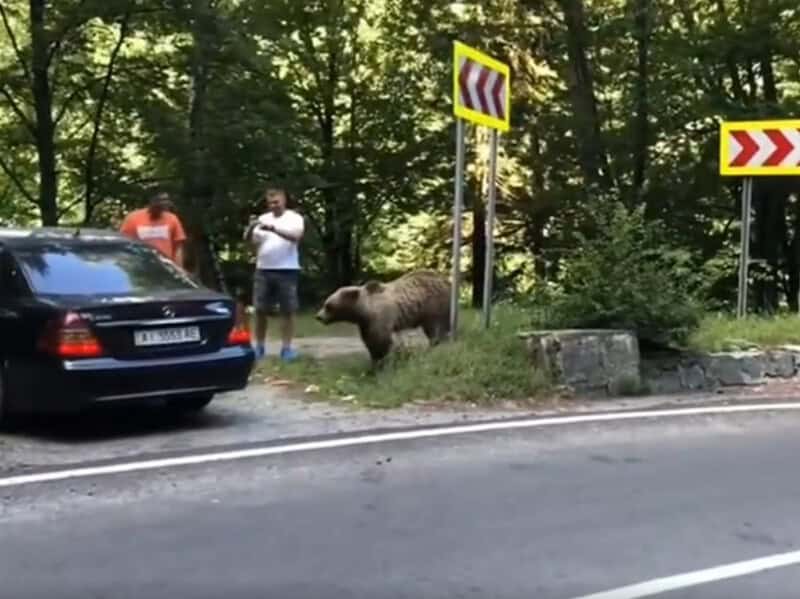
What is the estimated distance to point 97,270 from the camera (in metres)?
8.93

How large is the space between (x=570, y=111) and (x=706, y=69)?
9.85 ft

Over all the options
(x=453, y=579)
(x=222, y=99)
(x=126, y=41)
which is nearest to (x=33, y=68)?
(x=126, y=41)

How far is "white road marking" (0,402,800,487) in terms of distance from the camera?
7.37 meters

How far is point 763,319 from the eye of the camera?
13.2 metres

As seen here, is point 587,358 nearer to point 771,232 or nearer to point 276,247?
point 276,247

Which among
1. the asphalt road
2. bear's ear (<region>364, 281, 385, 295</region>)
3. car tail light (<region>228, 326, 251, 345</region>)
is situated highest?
bear's ear (<region>364, 281, 385, 295</region>)

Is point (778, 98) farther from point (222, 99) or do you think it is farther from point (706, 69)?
point (222, 99)

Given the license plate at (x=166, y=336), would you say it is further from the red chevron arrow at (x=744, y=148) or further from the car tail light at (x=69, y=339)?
the red chevron arrow at (x=744, y=148)

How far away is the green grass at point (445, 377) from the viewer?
1004 centimetres

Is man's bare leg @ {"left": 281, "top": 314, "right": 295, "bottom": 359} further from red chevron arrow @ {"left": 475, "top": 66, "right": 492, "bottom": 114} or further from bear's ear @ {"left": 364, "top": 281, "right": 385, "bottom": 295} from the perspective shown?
red chevron arrow @ {"left": 475, "top": 66, "right": 492, "bottom": 114}

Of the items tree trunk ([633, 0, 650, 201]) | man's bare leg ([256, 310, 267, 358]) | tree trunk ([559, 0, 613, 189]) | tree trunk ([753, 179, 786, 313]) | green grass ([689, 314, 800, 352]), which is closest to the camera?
green grass ([689, 314, 800, 352])

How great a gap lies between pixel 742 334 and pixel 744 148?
2.22m

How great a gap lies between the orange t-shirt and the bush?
3.98 meters

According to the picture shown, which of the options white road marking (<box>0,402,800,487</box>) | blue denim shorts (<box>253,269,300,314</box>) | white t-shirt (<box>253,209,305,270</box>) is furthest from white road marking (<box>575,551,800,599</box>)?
white t-shirt (<box>253,209,305,270</box>)
